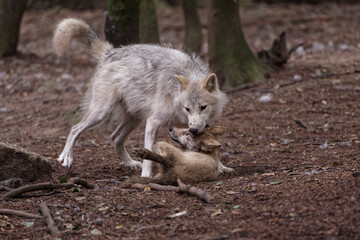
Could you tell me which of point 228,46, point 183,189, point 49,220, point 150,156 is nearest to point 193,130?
point 150,156

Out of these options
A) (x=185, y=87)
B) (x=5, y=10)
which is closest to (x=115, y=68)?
(x=185, y=87)

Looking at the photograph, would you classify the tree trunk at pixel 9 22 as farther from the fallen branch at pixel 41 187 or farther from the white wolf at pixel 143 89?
the fallen branch at pixel 41 187

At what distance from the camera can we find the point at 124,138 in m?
7.45

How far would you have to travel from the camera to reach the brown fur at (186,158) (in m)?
5.58

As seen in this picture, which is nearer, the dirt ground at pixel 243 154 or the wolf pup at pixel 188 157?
the dirt ground at pixel 243 154

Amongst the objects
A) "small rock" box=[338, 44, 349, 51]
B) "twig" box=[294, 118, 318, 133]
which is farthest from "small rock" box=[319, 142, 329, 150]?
"small rock" box=[338, 44, 349, 51]

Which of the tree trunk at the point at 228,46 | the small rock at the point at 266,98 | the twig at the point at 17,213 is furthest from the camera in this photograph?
the tree trunk at the point at 228,46

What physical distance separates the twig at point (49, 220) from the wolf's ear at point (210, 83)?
8.84 feet

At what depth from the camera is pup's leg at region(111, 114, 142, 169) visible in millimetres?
7224

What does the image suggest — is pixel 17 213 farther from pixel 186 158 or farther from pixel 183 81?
pixel 183 81

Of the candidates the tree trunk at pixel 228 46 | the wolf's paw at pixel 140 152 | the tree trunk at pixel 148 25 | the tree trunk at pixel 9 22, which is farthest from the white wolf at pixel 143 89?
the tree trunk at pixel 9 22

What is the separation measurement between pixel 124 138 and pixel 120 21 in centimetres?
247

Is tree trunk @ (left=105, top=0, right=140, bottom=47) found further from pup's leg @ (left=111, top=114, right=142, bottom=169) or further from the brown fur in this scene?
the brown fur

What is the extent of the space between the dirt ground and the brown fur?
221mm
